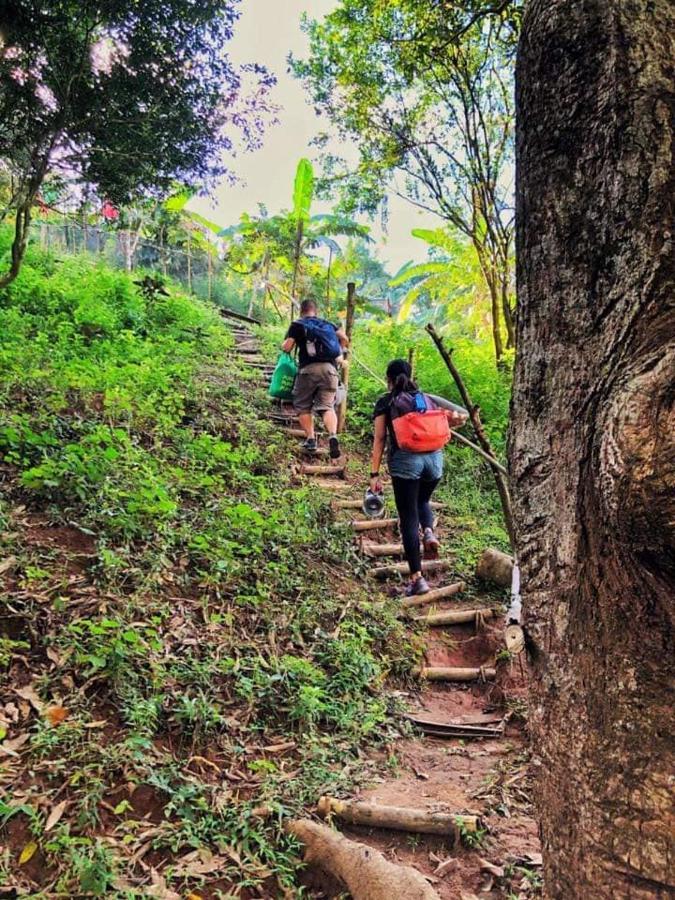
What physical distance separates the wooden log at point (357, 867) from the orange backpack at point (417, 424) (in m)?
2.79

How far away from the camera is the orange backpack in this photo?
442 cm

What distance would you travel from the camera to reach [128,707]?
2.59 m

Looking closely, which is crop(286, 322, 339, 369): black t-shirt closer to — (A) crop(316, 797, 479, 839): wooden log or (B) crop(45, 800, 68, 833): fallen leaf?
(A) crop(316, 797, 479, 839): wooden log

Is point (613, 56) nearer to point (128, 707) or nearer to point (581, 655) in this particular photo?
point (581, 655)

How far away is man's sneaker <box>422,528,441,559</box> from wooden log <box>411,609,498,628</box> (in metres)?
0.75

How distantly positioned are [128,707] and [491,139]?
10344 millimetres

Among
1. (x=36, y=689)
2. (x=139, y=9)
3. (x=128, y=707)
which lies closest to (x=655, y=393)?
(x=128, y=707)

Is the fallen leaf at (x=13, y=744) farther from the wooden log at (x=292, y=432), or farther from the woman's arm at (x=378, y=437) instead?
the wooden log at (x=292, y=432)

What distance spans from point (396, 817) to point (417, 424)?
2.78 metres

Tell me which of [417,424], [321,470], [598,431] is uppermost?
[598,431]

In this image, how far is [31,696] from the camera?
2.50 metres

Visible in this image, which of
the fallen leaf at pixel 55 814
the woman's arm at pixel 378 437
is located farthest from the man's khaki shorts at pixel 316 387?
the fallen leaf at pixel 55 814

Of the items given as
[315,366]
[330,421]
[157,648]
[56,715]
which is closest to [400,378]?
[315,366]

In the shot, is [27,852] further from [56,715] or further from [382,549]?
[382,549]
